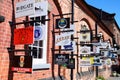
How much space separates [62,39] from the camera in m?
10.4

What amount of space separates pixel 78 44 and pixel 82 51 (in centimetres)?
41

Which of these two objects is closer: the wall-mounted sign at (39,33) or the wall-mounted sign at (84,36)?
the wall-mounted sign at (39,33)

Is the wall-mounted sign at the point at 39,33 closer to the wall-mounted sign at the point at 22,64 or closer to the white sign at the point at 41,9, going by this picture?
the white sign at the point at 41,9

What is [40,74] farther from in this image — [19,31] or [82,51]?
[82,51]

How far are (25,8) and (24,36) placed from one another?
673mm

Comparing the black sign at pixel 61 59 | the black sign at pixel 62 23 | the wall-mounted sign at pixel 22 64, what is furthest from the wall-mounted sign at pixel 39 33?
the black sign at pixel 61 59

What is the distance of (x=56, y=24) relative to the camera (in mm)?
10953

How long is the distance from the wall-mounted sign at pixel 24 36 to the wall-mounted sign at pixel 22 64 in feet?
1.33

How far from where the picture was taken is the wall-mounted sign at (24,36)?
23.2 feet

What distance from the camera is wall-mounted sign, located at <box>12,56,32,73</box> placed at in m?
7.15

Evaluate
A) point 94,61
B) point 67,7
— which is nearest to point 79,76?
point 94,61

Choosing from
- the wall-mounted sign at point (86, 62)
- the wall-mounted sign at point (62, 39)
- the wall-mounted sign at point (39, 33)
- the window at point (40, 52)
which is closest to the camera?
the wall-mounted sign at point (39, 33)

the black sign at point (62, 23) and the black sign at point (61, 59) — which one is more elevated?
the black sign at point (62, 23)

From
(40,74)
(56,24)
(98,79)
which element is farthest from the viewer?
(98,79)
